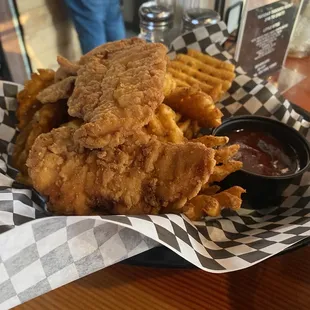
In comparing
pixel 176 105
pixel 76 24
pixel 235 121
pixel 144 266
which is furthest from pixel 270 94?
pixel 76 24

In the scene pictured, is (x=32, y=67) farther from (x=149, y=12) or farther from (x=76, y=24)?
(x=149, y=12)

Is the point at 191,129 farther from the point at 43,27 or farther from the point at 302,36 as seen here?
the point at 43,27

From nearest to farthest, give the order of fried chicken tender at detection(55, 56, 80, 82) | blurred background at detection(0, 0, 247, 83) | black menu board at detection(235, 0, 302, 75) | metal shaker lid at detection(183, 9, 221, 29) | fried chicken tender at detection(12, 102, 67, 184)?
fried chicken tender at detection(12, 102, 67, 184) → fried chicken tender at detection(55, 56, 80, 82) → black menu board at detection(235, 0, 302, 75) → metal shaker lid at detection(183, 9, 221, 29) → blurred background at detection(0, 0, 247, 83)

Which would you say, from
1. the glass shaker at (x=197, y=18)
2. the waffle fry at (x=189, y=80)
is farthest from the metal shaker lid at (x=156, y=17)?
the waffle fry at (x=189, y=80)

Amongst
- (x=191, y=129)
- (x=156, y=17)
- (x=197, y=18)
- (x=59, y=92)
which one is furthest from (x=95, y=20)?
(x=191, y=129)

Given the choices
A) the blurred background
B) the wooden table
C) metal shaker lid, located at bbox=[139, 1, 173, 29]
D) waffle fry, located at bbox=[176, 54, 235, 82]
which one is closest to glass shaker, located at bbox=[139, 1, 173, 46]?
metal shaker lid, located at bbox=[139, 1, 173, 29]

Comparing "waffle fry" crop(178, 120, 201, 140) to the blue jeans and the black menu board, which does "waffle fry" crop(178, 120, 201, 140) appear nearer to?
the black menu board

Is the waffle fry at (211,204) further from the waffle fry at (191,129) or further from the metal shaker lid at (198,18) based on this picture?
the metal shaker lid at (198,18)
